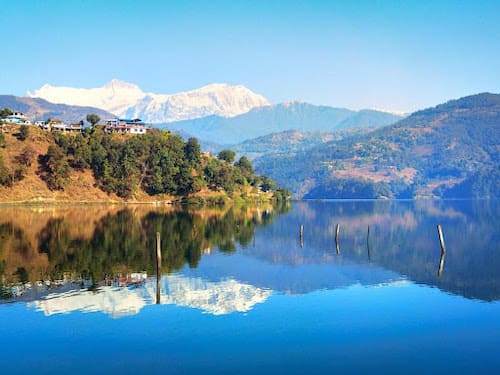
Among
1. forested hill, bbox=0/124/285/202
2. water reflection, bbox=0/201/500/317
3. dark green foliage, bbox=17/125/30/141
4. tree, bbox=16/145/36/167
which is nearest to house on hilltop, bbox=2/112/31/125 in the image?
forested hill, bbox=0/124/285/202

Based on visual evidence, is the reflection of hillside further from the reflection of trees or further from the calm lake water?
the reflection of trees

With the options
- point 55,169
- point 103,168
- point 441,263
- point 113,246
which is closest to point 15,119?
point 55,169

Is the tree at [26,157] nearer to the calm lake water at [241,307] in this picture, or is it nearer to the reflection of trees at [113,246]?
the reflection of trees at [113,246]

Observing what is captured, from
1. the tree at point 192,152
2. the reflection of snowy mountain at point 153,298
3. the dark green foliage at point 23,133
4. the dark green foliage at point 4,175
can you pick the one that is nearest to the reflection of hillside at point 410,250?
the reflection of snowy mountain at point 153,298

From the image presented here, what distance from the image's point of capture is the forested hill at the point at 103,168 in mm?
158000

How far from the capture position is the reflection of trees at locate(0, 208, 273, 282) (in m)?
51.6

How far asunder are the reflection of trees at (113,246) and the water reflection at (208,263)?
0.13 metres

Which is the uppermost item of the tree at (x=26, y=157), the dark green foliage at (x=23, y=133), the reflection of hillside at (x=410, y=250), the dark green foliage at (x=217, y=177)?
the dark green foliage at (x=23, y=133)

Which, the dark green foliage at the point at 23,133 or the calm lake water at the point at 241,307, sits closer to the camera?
the calm lake water at the point at 241,307

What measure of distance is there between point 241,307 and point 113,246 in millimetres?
32455

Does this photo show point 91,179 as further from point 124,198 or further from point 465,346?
point 465,346

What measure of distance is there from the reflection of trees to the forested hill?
59.5 meters

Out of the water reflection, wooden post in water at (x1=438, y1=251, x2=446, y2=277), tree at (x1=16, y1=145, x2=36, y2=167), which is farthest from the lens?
tree at (x1=16, y1=145, x2=36, y2=167)

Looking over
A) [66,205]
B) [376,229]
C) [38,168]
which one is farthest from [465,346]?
[38,168]
